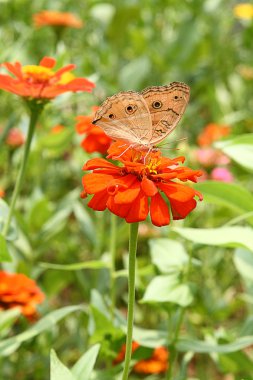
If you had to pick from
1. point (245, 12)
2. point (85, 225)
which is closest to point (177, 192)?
point (85, 225)

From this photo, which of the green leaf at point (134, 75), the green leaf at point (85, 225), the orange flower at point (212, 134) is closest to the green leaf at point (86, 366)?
the green leaf at point (85, 225)

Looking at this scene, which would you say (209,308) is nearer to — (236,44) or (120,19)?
(120,19)

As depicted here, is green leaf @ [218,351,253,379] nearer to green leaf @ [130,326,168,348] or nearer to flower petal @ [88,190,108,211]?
green leaf @ [130,326,168,348]

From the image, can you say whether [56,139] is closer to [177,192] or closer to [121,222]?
[121,222]

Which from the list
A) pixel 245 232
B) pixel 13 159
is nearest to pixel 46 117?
pixel 13 159

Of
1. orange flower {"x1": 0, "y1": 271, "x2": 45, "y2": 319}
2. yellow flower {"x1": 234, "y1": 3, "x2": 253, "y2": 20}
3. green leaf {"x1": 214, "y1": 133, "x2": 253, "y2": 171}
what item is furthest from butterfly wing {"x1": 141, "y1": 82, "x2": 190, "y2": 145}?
yellow flower {"x1": 234, "y1": 3, "x2": 253, "y2": 20}

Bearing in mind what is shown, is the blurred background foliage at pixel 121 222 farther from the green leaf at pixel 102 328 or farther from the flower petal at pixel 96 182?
the flower petal at pixel 96 182
